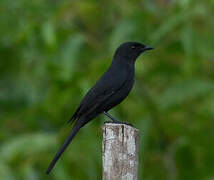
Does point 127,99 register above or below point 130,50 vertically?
below

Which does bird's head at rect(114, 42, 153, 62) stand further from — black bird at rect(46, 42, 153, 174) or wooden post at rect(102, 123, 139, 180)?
wooden post at rect(102, 123, 139, 180)

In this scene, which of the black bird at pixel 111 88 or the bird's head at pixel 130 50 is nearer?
the black bird at pixel 111 88

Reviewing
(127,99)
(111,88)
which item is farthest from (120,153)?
(127,99)

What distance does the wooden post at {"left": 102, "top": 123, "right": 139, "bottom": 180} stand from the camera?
4.97m

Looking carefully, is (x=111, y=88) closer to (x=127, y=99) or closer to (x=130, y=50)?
(x=130, y=50)

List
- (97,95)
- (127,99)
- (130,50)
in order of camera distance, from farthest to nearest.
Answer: (127,99)
(130,50)
(97,95)

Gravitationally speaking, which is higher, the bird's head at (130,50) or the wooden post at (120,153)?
the bird's head at (130,50)

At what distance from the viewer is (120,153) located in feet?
16.4

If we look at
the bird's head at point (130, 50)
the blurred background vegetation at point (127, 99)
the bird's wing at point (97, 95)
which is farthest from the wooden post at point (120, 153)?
the bird's head at point (130, 50)

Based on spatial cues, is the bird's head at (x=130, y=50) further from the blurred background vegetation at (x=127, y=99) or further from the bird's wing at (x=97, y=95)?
the bird's wing at (x=97, y=95)

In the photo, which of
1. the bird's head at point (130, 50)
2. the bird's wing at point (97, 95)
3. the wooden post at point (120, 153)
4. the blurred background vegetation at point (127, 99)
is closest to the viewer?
the wooden post at point (120, 153)

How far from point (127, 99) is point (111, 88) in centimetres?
143

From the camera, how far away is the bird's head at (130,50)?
23.4 feet

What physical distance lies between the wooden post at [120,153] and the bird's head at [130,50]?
2.11 metres
